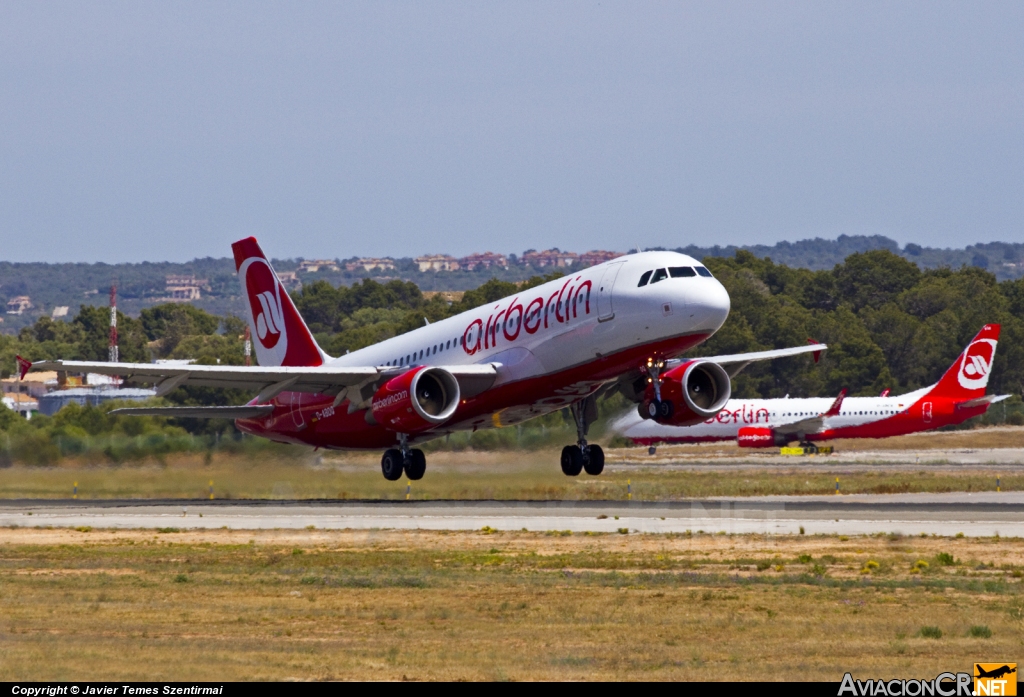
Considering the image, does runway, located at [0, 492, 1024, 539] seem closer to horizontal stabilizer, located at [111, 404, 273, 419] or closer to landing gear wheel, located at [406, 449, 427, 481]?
landing gear wheel, located at [406, 449, 427, 481]

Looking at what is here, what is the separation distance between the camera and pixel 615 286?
123 ft

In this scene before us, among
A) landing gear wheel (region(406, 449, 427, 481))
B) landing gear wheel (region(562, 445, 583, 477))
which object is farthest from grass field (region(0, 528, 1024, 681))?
landing gear wheel (region(562, 445, 583, 477))

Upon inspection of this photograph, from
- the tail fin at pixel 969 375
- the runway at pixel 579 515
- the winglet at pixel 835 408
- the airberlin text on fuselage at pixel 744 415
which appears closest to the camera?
the runway at pixel 579 515

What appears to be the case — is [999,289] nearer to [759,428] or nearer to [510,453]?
[759,428]

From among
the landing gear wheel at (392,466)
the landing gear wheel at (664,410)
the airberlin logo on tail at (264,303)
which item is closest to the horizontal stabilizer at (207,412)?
the airberlin logo on tail at (264,303)

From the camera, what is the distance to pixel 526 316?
40.2m

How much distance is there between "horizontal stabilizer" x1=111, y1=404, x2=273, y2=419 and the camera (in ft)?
151

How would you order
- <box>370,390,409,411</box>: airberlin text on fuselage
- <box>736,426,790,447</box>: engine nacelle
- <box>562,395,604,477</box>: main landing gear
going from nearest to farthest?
1. <box>370,390,409,411</box>: airberlin text on fuselage
2. <box>562,395,604,477</box>: main landing gear
3. <box>736,426,790,447</box>: engine nacelle

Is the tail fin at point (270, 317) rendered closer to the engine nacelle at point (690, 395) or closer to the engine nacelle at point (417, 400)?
the engine nacelle at point (417, 400)

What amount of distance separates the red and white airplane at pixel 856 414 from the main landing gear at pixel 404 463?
37211 millimetres

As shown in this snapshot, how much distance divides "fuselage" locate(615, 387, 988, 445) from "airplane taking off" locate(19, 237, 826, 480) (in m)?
36.4

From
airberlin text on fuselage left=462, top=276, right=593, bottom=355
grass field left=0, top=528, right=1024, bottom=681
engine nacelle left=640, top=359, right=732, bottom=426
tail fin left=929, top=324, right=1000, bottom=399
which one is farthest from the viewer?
tail fin left=929, top=324, right=1000, bottom=399

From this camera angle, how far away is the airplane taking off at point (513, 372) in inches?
1458

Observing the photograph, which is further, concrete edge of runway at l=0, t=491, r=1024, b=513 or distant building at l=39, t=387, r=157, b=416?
distant building at l=39, t=387, r=157, b=416
